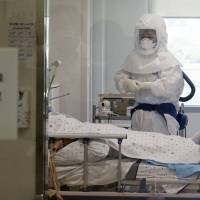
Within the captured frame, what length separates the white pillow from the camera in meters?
1.88

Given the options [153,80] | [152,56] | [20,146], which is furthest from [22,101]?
[152,56]

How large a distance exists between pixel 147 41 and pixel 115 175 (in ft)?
3.54

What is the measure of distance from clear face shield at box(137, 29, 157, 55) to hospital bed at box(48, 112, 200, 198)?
2.99 feet

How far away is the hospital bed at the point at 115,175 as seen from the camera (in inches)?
72.1

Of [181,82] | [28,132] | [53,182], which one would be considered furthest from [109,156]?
[28,132]

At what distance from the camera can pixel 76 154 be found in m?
1.89

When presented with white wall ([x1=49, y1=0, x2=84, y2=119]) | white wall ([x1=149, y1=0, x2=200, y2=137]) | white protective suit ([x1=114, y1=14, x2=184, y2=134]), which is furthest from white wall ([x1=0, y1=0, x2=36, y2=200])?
white wall ([x1=149, y1=0, x2=200, y2=137])

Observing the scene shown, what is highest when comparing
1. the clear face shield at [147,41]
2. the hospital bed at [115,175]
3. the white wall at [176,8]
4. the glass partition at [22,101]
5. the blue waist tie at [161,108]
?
the white wall at [176,8]

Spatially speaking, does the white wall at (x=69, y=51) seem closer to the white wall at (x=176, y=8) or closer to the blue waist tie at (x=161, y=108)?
the white wall at (x=176, y=8)

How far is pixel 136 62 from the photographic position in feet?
8.54

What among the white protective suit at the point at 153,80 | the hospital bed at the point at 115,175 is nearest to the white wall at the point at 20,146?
the hospital bed at the point at 115,175

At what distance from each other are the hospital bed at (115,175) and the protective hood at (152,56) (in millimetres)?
785

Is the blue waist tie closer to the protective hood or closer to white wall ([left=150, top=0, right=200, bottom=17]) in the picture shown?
the protective hood

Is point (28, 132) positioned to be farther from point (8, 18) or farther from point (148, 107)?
point (148, 107)
